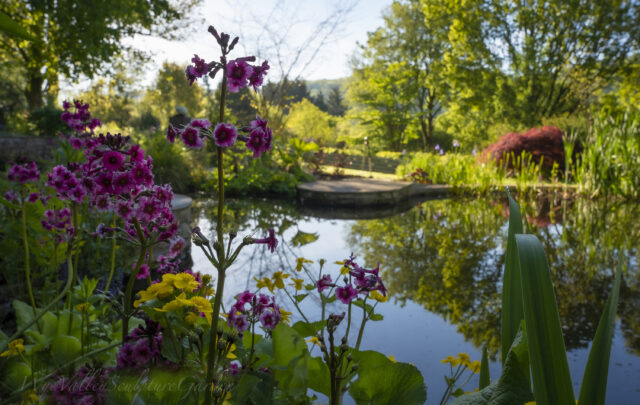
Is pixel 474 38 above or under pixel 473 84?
above

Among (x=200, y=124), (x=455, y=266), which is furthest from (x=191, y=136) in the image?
(x=455, y=266)

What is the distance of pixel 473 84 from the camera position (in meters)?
15.2

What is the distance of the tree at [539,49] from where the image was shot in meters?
13.2

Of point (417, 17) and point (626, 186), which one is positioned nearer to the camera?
point (626, 186)

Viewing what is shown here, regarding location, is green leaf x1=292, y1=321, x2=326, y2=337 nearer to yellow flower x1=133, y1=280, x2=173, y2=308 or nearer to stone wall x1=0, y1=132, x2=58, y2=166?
yellow flower x1=133, y1=280, x2=173, y2=308

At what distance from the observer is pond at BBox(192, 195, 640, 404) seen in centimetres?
Result: 187

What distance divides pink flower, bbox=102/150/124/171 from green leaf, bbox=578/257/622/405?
926 mm

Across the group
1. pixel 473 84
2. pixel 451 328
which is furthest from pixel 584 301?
pixel 473 84

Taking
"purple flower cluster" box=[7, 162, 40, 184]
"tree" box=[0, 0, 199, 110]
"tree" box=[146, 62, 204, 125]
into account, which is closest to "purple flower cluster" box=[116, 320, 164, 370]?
"purple flower cluster" box=[7, 162, 40, 184]

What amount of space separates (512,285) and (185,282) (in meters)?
0.67

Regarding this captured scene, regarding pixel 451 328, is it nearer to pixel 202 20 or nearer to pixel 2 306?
pixel 2 306

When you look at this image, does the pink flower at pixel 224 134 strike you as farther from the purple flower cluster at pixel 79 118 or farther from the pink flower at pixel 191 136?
the purple flower cluster at pixel 79 118

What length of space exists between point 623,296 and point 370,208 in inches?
164

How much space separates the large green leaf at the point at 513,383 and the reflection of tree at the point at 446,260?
1.41 m
